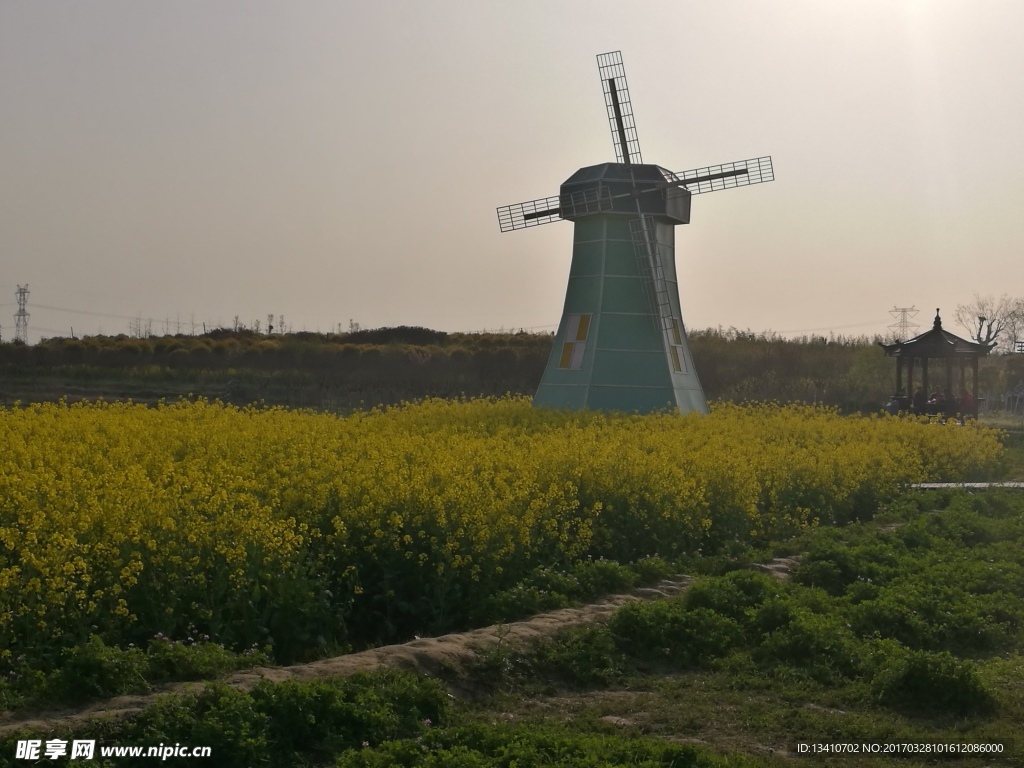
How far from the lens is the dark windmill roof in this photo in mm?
30812

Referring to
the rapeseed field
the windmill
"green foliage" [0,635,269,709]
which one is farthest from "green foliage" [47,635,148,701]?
the windmill

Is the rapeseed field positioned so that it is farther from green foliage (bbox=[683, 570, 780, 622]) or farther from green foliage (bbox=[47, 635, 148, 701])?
green foliage (bbox=[683, 570, 780, 622])

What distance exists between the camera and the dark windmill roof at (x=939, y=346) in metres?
30.8

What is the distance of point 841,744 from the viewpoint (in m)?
6.53

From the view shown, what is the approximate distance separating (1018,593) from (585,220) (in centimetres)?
1627

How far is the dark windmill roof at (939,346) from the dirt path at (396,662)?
23175mm

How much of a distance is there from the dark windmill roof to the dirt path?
2318 cm

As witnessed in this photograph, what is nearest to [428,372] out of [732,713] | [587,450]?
[587,450]

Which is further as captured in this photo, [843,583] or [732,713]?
[843,583]

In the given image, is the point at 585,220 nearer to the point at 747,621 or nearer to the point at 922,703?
the point at 747,621

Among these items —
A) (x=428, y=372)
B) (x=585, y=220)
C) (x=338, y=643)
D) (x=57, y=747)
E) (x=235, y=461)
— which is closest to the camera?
(x=57, y=747)

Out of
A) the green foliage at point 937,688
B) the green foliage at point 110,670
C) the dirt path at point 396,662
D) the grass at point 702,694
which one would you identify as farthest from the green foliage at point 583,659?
the green foliage at point 110,670

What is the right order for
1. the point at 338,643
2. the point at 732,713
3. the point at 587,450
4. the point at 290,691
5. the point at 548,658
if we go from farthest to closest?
the point at 587,450
the point at 338,643
the point at 548,658
the point at 732,713
the point at 290,691

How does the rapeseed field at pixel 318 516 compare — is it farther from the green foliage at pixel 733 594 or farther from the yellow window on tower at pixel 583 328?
the yellow window on tower at pixel 583 328
